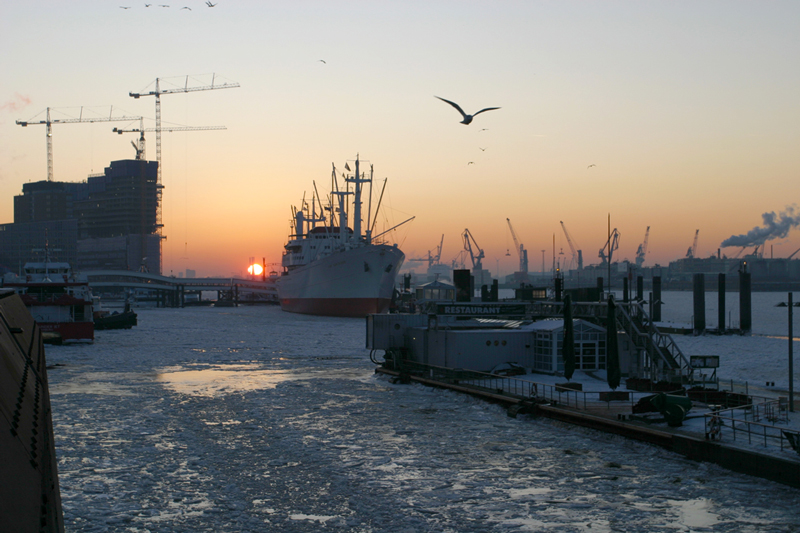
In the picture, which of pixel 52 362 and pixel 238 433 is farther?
pixel 52 362

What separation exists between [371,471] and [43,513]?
44.5 feet

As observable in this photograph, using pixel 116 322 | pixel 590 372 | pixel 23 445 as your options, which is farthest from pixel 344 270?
pixel 23 445

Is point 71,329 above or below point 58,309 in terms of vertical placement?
below

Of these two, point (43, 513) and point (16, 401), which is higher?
point (16, 401)

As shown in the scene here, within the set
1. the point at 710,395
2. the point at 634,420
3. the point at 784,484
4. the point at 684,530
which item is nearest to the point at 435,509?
the point at 684,530

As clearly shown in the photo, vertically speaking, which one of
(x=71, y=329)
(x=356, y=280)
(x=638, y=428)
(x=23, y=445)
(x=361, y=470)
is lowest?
(x=361, y=470)

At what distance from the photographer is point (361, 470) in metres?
18.8

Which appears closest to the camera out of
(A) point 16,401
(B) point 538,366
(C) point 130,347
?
(A) point 16,401

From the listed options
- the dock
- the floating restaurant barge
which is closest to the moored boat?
the floating restaurant barge

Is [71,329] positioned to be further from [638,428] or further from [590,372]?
[638,428]

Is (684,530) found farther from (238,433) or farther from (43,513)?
(238,433)

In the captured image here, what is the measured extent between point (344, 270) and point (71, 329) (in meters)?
44.9

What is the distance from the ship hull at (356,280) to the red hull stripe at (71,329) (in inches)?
1670

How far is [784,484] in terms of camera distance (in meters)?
16.3
